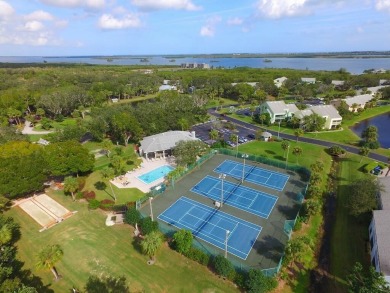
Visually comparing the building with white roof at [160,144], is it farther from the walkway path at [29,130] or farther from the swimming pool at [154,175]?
the walkway path at [29,130]

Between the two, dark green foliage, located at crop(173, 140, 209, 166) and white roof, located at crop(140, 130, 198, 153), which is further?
white roof, located at crop(140, 130, 198, 153)

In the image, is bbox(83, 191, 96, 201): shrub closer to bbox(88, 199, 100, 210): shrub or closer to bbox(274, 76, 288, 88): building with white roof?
bbox(88, 199, 100, 210): shrub

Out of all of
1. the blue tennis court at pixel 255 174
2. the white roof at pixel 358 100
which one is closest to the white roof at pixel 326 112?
the white roof at pixel 358 100

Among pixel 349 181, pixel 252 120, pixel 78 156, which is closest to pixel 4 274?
pixel 78 156

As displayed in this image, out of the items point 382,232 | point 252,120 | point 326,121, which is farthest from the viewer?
point 252,120

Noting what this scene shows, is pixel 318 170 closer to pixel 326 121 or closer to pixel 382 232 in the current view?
pixel 382 232

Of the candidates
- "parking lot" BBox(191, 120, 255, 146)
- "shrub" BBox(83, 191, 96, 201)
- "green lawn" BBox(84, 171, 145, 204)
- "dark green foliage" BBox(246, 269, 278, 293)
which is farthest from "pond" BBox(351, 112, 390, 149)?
"shrub" BBox(83, 191, 96, 201)
